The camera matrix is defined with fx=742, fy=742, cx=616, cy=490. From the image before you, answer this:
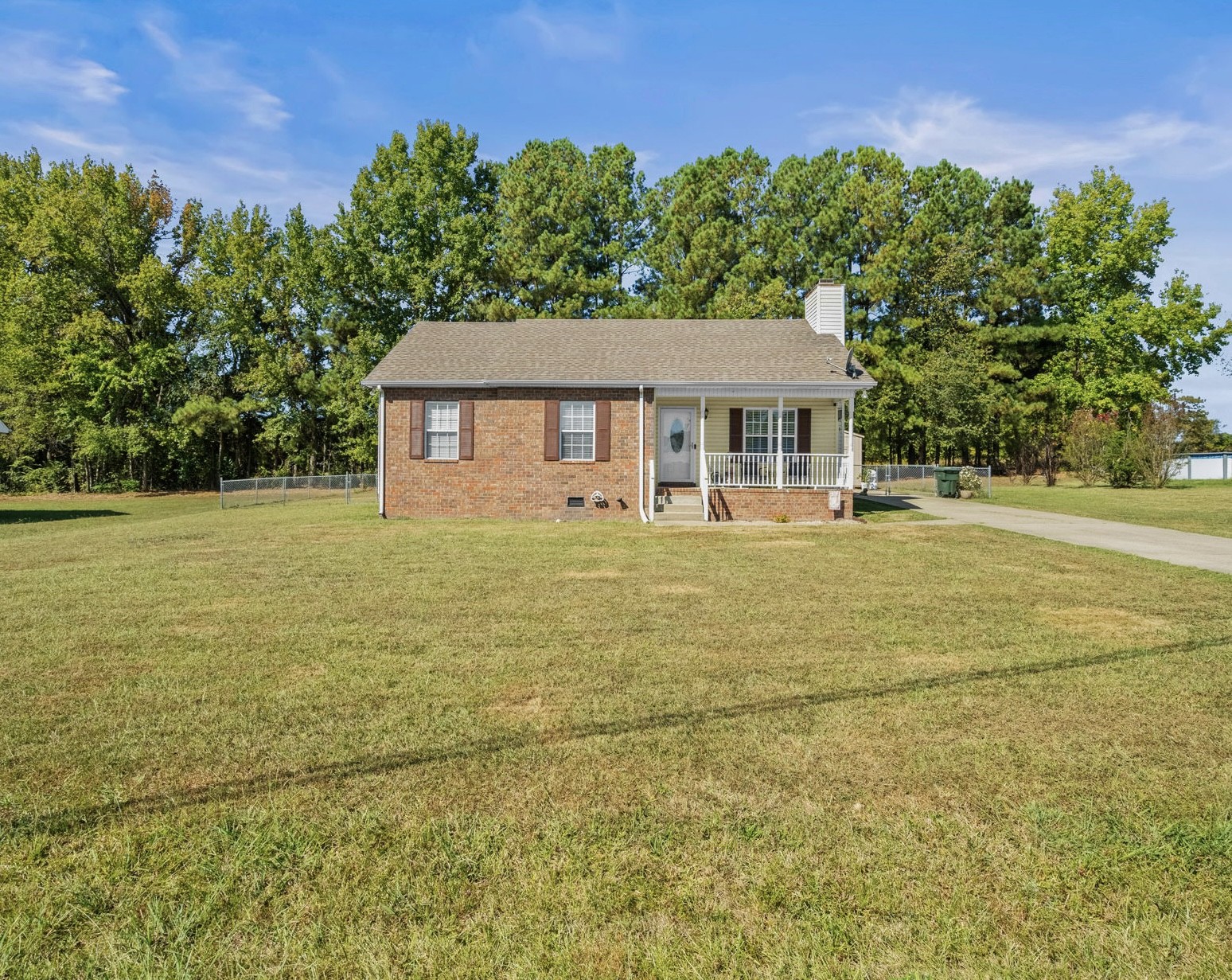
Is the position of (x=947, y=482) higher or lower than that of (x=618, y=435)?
lower

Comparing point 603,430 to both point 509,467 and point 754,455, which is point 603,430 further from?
point 754,455

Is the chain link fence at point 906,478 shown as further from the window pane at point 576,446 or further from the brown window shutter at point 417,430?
the brown window shutter at point 417,430

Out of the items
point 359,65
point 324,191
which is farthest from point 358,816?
point 324,191

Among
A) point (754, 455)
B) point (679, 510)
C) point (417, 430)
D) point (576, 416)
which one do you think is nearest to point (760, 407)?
point (754, 455)

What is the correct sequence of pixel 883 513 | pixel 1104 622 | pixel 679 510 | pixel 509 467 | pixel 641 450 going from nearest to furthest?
pixel 1104 622 < pixel 679 510 < pixel 641 450 < pixel 509 467 < pixel 883 513

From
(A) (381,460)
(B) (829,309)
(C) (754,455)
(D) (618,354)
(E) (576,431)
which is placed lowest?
(A) (381,460)

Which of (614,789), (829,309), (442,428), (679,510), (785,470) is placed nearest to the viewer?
(614,789)

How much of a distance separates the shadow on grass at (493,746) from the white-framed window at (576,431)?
43.2 feet

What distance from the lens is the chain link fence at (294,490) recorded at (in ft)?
74.3

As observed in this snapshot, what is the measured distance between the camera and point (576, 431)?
17781 mm

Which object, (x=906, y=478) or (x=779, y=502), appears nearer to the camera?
(x=779, y=502)

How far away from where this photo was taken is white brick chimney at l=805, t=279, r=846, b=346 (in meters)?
20.7

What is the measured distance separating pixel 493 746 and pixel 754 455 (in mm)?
13671

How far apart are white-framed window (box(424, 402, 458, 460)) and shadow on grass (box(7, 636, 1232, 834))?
47.7ft
